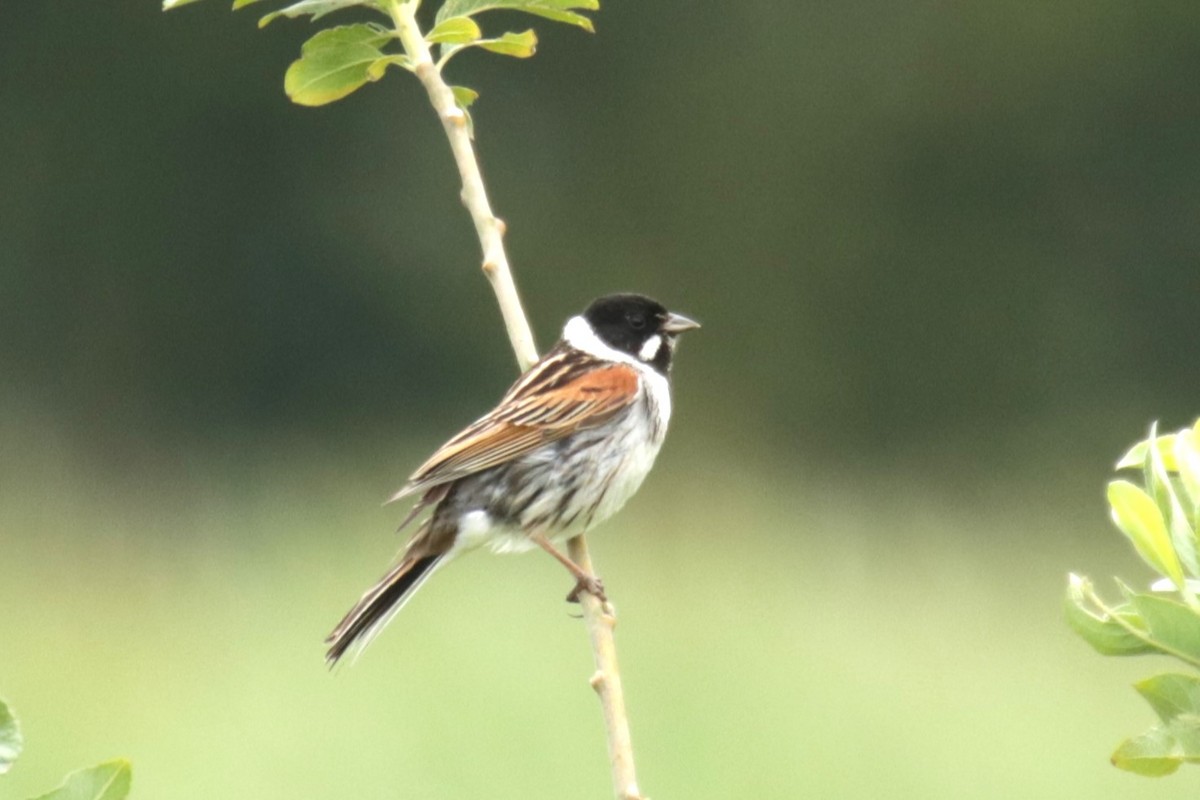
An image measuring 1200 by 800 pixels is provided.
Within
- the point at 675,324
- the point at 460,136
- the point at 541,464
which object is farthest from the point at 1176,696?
the point at 675,324

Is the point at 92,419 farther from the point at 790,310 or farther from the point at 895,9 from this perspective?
the point at 895,9

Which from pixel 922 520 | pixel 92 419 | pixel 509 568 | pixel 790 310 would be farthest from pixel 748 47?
pixel 509 568

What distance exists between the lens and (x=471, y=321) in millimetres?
12688

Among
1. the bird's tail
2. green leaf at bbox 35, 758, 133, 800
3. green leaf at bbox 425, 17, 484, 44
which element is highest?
green leaf at bbox 425, 17, 484, 44

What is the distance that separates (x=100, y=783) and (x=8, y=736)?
0.24 ft

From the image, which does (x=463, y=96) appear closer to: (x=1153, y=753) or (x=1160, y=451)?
(x=1160, y=451)

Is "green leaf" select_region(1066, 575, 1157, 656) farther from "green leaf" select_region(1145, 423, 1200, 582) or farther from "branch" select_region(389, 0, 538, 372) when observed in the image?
"branch" select_region(389, 0, 538, 372)

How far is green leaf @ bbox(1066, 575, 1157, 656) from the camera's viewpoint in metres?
1.32

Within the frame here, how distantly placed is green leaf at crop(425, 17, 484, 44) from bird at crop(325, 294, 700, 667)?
114cm

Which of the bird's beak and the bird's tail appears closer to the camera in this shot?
the bird's tail

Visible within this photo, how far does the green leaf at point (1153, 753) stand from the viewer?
1.32 m

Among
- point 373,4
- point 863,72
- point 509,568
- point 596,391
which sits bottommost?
point 509,568

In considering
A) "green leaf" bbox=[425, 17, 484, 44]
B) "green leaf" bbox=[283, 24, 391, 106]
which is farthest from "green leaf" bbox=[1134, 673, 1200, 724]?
"green leaf" bbox=[283, 24, 391, 106]

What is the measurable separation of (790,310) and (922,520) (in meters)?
5.33
